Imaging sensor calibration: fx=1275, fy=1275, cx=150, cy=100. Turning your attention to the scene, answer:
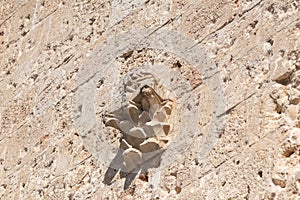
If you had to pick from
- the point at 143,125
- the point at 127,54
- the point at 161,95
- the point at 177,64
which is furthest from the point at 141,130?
the point at 127,54

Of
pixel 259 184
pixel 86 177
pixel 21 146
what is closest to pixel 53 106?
pixel 21 146

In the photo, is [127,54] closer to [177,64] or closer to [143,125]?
[177,64]

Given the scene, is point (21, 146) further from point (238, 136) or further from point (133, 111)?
point (238, 136)

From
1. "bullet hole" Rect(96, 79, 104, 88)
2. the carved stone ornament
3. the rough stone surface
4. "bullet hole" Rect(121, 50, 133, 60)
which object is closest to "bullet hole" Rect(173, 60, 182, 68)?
the rough stone surface

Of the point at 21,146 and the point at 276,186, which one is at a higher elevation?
the point at 276,186

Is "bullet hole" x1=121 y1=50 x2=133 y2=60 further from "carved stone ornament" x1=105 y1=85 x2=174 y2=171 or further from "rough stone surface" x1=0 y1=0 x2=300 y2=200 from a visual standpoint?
"carved stone ornament" x1=105 y1=85 x2=174 y2=171
